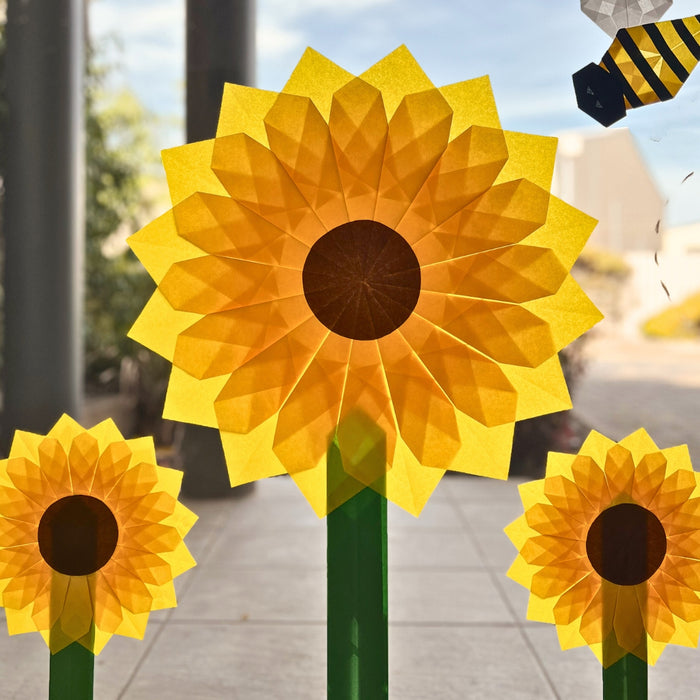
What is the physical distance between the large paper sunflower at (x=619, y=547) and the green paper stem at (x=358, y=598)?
17 cm

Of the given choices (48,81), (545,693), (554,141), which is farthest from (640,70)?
(48,81)

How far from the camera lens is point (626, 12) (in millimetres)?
810

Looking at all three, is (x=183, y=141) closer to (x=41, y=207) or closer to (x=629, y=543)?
(x=41, y=207)

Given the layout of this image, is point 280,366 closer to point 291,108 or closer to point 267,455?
point 267,455

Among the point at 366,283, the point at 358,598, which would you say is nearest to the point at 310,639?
the point at 358,598

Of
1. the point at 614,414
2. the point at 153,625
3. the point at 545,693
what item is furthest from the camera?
the point at 614,414

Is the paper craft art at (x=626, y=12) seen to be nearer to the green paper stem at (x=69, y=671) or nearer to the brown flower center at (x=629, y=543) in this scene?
the brown flower center at (x=629, y=543)

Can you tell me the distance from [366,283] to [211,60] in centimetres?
419

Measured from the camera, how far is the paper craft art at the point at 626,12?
81 cm

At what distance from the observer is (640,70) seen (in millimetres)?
781

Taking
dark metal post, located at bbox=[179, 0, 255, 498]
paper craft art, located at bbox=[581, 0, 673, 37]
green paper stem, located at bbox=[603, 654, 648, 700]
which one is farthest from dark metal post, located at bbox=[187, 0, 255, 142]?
green paper stem, located at bbox=[603, 654, 648, 700]

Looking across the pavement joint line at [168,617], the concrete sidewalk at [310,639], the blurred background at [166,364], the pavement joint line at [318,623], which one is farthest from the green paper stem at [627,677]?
the pavement joint line at [318,623]

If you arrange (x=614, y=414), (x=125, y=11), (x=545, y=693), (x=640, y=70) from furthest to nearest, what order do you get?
(x=614, y=414) < (x=125, y=11) < (x=545, y=693) < (x=640, y=70)

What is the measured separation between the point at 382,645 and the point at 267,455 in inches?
8.6
